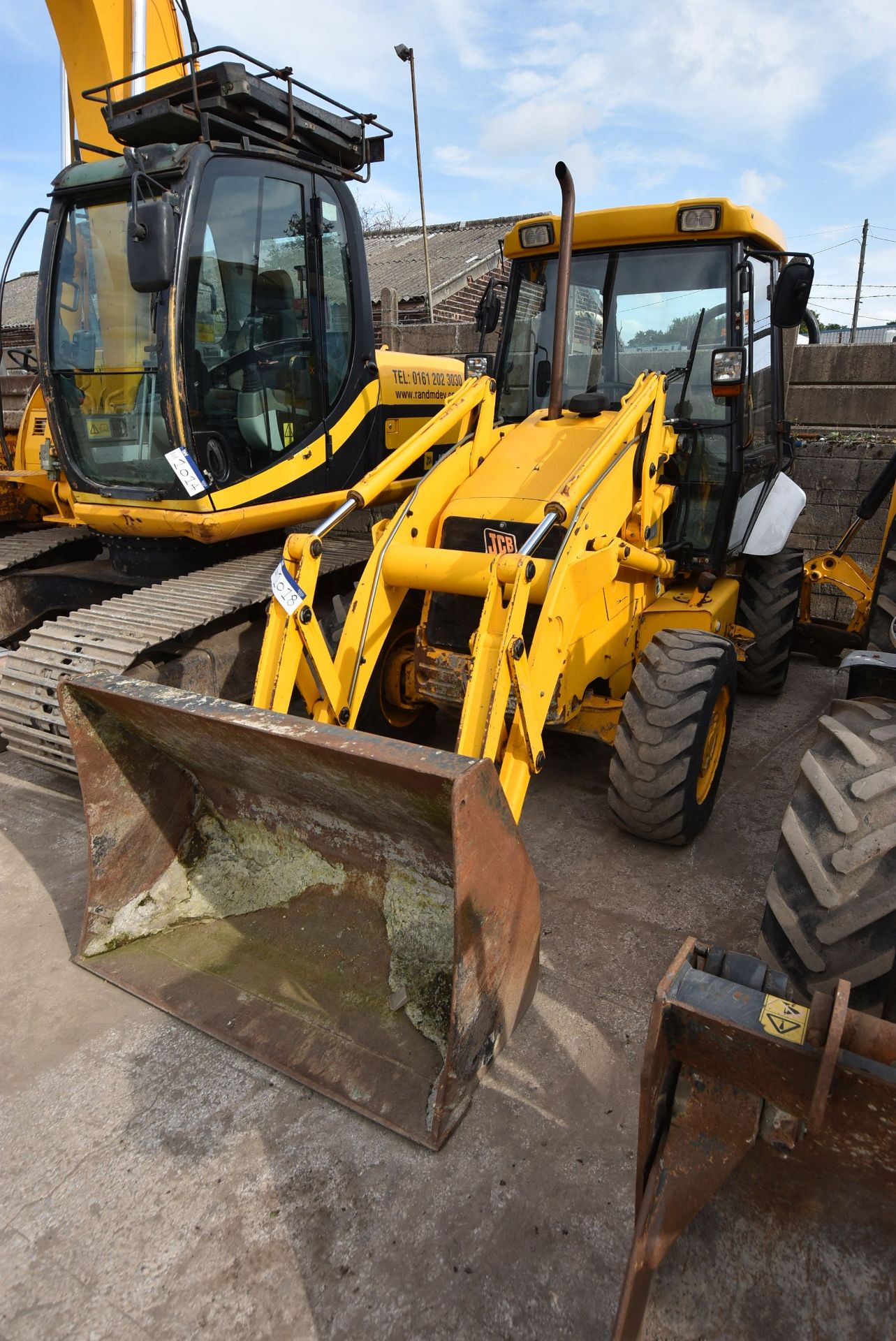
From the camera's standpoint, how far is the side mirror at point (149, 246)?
11.4ft

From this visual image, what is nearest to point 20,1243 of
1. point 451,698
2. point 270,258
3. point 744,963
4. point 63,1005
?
point 63,1005

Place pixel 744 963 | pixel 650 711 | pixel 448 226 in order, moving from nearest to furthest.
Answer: pixel 744 963 < pixel 650 711 < pixel 448 226

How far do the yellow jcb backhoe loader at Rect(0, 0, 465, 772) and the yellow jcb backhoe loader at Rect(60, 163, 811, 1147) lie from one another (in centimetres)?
65

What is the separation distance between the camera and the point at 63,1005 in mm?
2768

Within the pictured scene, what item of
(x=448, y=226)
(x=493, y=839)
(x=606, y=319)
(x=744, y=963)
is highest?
(x=448, y=226)

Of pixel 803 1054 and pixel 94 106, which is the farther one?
pixel 94 106

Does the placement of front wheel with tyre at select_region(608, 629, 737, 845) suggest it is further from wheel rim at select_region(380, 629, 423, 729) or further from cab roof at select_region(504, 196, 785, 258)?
cab roof at select_region(504, 196, 785, 258)

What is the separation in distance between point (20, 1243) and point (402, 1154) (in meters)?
0.93

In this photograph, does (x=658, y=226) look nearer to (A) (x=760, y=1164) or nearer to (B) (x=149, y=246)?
(B) (x=149, y=246)

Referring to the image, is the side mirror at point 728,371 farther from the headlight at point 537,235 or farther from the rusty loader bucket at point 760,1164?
the rusty loader bucket at point 760,1164

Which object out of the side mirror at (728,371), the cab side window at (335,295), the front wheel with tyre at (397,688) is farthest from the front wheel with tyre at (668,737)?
the cab side window at (335,295)

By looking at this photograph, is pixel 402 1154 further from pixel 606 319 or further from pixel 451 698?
pixel 606 319

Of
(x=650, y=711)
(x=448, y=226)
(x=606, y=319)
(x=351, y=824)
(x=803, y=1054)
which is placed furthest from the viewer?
(x=448, y=226)

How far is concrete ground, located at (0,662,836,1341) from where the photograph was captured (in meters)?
1.87
